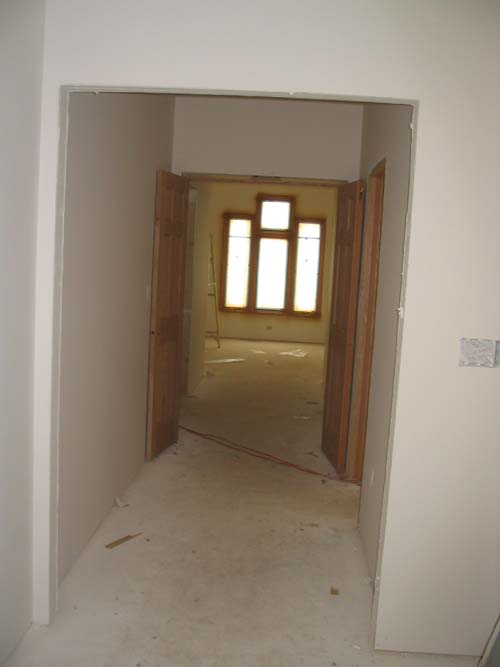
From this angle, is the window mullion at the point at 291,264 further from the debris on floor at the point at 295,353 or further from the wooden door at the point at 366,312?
the wooden door at the point at 366,312

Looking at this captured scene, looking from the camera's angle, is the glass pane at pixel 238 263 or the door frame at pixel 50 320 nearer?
the door frame at pixel 50 320

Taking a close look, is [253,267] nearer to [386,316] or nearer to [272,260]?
[272,260]

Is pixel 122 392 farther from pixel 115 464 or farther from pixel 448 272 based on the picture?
pixel 448 272

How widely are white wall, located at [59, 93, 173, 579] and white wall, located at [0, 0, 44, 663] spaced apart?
413 millimetres

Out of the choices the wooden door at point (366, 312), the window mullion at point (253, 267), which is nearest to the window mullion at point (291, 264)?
the window mullion at point (253, 267)

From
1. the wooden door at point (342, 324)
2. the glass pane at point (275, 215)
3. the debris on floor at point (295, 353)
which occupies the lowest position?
the debris on floor at point (295, 353)

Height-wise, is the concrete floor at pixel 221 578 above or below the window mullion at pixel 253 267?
below

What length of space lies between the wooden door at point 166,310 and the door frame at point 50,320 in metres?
2.00

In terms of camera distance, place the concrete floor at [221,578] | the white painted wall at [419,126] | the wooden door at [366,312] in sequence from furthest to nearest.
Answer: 1. the wooden door at [366,312]
2. the concrete floor at [221,578]
3. the white painted wall at [419,126]

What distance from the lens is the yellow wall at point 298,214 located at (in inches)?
451

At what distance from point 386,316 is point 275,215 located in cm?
844

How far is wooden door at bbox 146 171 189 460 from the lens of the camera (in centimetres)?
460

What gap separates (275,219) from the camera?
11547mm

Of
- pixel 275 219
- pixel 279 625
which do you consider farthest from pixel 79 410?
pixel 275 219
